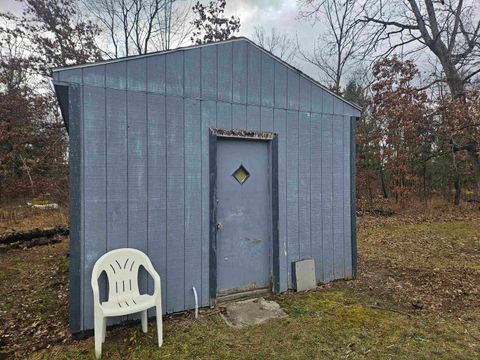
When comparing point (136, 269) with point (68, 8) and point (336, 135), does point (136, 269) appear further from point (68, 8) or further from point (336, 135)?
point (68, 8)

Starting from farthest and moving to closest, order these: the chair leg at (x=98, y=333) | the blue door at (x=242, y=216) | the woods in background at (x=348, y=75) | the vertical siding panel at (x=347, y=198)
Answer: the woods in background at (x=348, y=75) → the vertical siding panel at (x=347, y=198) → the blue door at (x=242, y=216) → the chair leg at (x=98, y=333)

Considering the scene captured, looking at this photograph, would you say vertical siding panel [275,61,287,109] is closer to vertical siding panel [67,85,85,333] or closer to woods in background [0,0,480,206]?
vertical siding panel [67,85,85,333]

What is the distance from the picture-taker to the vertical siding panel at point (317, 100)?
13.8ft

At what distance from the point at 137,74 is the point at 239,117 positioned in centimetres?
122

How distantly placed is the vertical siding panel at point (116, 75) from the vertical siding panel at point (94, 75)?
0.05 meters

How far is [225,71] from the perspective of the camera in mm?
3580

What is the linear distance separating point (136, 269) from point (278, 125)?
2.37 metres

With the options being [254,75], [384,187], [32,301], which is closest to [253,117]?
[254,75]

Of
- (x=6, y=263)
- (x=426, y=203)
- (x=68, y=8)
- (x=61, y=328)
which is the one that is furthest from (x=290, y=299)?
(x=68, y=8)

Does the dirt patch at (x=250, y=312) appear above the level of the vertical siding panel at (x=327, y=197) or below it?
below

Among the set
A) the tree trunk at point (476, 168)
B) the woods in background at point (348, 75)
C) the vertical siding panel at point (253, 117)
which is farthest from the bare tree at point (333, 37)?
the vertical siding panel at point (253, 117)

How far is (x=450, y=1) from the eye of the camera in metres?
11.9

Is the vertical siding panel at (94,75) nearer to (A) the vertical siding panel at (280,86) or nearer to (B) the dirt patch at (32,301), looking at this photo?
(A) the vertical siding panel at (280,86)

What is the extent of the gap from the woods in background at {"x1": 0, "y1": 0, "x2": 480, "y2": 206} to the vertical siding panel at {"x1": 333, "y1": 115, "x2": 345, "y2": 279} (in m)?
7.78
